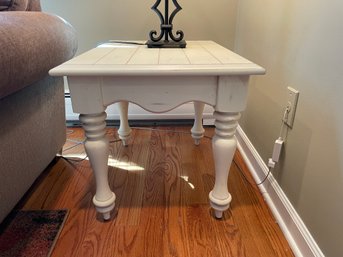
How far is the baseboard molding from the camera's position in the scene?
0.73 meters

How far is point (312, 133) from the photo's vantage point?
2.41 feet

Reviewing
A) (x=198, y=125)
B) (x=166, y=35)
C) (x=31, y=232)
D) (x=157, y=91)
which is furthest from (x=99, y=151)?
(x=198, y=125)

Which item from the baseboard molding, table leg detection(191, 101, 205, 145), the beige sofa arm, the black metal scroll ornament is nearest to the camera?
the beige sofa arm

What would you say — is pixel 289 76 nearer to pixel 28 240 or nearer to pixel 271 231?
pixel 271 231

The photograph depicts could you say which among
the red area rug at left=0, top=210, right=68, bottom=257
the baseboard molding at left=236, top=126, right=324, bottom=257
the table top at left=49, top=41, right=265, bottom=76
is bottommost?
the red area rug at left=0, top=210, right=68, bottom=257

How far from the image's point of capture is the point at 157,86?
73 cm

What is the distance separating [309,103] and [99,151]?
0.62 metres

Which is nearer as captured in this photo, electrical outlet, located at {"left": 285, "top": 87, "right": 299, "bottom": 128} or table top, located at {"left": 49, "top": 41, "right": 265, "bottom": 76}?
table top, located at {"left": 49, "top": 41, "right": 265, "bottom": 76}

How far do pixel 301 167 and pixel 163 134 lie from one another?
0.91 meters

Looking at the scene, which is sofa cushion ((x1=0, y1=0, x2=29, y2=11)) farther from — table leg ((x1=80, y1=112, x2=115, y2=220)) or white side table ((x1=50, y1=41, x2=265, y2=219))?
table leg ((x1=80, y1=112, x2=115, y2=220))

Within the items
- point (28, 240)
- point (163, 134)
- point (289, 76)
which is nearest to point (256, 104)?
point (289, 76)

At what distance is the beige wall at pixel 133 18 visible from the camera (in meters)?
1.42

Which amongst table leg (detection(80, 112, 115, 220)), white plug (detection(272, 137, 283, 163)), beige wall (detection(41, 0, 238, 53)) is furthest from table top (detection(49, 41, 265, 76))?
beige wall (detection(41, 0, 238, 53))

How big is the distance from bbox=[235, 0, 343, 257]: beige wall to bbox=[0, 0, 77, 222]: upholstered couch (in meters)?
0.76
